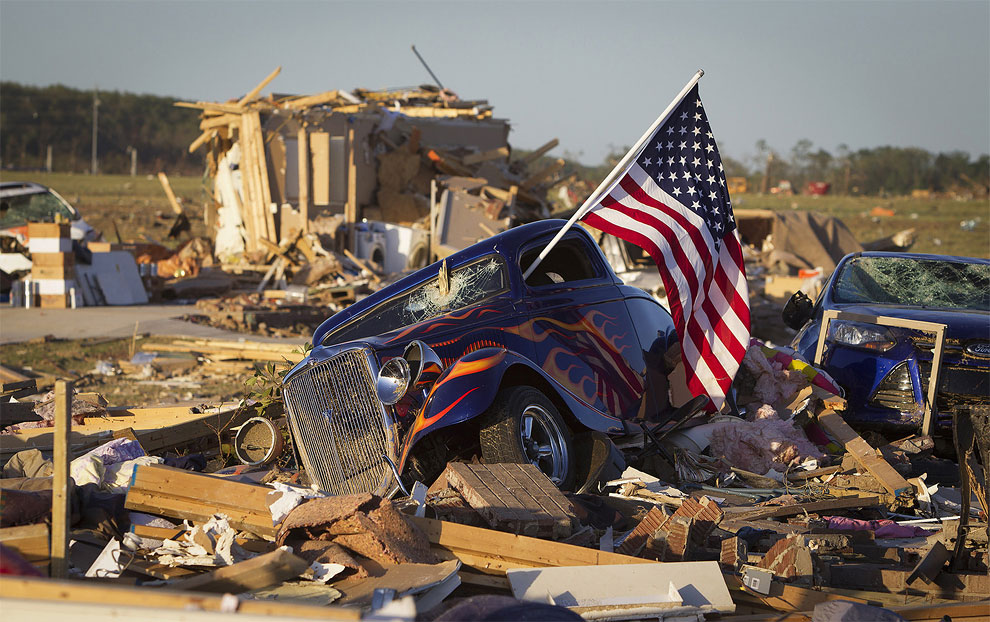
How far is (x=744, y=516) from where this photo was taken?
586 cm

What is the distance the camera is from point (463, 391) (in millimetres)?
5570

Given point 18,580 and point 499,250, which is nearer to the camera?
point 18,580

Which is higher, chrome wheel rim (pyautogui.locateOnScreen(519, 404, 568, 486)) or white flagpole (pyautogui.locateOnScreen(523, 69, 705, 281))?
white flagpole (pyautogui.locateOnScreen(523, 69, 705, 281))

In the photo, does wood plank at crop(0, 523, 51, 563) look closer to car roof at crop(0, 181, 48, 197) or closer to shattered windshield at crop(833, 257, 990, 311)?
shattered windshield at crop(833, 257, 990, 311)

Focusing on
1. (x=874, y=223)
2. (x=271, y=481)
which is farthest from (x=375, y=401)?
(x=874, y=223)

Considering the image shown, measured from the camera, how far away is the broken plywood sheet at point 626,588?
4.27 m

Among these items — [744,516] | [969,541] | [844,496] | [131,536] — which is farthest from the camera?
[844,496]

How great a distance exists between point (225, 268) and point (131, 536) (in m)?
18.5

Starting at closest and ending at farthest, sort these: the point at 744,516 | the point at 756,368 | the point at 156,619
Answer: the point at 156,619, the point at 744,516, the point at 756,368

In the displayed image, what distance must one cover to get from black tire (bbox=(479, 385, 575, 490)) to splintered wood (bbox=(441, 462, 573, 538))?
202 millimetres

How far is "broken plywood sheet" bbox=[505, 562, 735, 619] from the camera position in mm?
4270

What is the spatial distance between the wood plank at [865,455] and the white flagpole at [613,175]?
8.54 feet

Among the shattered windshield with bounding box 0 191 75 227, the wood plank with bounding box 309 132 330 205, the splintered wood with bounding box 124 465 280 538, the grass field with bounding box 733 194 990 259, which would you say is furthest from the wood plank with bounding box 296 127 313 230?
the grass field with bounding box 733 194 990 259

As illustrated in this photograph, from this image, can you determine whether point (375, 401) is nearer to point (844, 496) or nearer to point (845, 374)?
point (844, 496)
